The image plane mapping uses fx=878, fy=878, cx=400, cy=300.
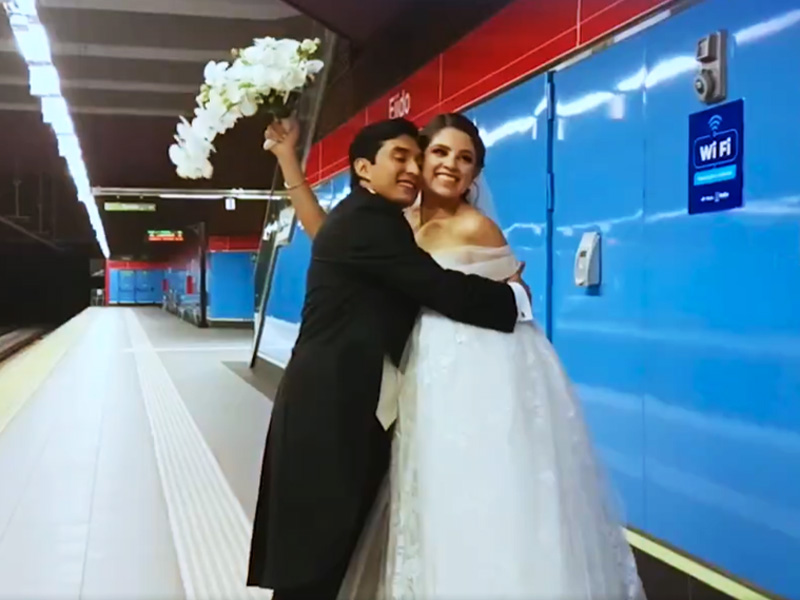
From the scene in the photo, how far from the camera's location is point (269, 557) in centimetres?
188

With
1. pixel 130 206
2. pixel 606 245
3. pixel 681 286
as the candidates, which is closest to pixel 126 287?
pixel 130 206

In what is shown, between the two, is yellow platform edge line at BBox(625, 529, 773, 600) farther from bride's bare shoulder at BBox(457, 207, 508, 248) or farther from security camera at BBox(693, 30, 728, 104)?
security camera at BBox(693, 30, 728, 104)

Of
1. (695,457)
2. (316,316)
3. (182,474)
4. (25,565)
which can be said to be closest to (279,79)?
(316,316)

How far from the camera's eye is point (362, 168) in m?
1.96

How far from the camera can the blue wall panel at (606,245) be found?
10.5 ft

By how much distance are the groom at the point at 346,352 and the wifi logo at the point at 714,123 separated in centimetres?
118

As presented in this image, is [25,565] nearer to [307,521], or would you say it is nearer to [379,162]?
[307,521]

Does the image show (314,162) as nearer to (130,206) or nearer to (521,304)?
(521,304)

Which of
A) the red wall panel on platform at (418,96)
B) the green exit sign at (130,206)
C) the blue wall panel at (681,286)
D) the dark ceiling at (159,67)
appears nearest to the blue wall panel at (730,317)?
the blue wall panel at (681,286)

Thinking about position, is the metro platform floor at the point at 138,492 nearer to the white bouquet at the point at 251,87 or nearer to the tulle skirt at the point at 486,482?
the tulle skirt at the point at 486,482

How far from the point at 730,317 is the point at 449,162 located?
119 centimetres

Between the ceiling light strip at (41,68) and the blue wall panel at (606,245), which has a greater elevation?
the ceiling light strip at (41,68)

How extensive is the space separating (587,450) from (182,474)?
2934mm

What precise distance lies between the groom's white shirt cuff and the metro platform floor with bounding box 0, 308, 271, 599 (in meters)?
1.42
